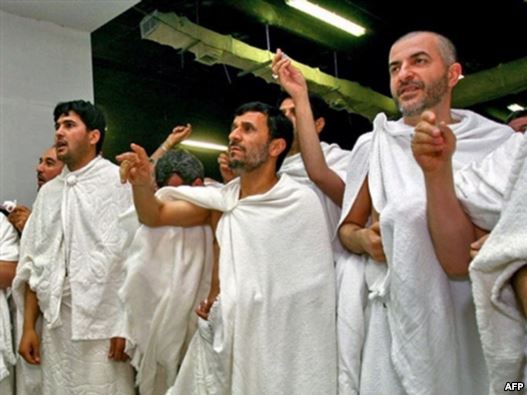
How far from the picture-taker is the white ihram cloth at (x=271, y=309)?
1746mm

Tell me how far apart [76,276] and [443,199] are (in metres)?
1.60

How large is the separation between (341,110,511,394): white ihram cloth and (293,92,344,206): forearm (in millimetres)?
350

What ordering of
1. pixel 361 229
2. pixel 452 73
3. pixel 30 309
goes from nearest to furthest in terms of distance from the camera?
pixel 361 229
pixel 452 73
pixel 30 309

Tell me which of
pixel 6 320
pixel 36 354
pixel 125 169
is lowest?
pixel 36 354

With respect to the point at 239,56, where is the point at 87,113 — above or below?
below

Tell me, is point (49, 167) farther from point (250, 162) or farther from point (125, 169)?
point (250, 162)

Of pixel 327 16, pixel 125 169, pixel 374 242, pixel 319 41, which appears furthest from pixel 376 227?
pixel 319 41

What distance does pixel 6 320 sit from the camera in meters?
2.46

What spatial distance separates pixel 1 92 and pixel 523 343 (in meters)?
2.94

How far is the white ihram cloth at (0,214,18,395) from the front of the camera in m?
2.36

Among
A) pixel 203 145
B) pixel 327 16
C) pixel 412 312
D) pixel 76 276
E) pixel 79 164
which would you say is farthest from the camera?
pixel 203 145

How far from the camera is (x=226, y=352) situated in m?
1.76

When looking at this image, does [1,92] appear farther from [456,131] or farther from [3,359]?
[456,131]

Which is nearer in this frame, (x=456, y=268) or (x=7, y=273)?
(x=456, y=268)
